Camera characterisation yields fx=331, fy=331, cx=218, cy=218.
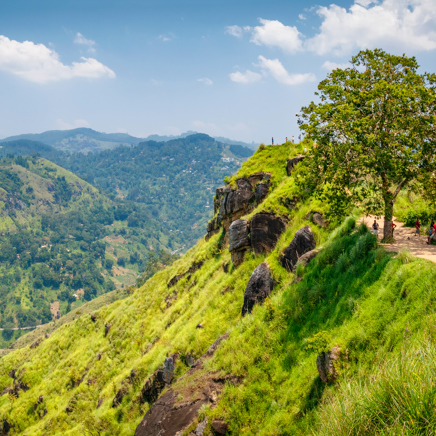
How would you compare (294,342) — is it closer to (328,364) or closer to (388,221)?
(328,364)

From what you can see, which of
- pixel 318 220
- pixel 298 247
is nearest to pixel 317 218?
A: pixel 318 220

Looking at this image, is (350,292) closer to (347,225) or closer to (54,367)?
(347,225)

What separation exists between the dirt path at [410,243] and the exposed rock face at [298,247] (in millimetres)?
3004

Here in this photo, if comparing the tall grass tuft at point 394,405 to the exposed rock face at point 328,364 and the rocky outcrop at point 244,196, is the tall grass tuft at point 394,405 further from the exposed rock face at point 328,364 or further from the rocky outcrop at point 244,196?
the rocky outcrop at point 244,196

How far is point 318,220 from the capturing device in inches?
813

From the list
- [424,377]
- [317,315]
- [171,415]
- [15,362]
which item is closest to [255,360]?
[317,315]

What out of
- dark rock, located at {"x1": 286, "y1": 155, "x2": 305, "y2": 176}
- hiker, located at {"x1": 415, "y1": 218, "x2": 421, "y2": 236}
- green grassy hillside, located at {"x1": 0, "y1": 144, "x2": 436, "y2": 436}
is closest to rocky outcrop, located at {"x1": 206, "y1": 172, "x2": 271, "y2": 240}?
green grassy hillside, located at {"x1": 0, "y1": 144, "x2": 436, "y2": 436}

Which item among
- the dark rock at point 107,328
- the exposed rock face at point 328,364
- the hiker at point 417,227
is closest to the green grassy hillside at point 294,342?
the exposed rock face at point 328,364

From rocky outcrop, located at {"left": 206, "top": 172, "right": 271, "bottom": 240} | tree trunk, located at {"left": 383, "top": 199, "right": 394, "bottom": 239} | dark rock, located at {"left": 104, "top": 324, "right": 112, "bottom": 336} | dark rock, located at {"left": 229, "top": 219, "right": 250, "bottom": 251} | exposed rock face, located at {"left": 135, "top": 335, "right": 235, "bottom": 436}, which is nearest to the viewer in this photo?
exposed rock face, located at {"left": 135, "top": 335, "right": 235, "bottom": 436}

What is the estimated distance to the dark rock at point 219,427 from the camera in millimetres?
12730

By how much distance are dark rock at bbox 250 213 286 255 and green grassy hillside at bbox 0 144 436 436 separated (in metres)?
0.66

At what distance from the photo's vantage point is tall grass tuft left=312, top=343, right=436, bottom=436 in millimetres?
5332

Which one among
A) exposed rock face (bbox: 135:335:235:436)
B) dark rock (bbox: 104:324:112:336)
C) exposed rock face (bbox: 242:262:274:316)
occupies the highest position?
exposed rock face (bbox: 242:262:274:316)

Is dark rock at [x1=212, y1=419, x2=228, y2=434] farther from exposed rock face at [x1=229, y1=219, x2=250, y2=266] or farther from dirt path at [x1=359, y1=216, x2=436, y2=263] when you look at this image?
exposed rock face at [x1=229, y1=219, x2=250, y2=266]
